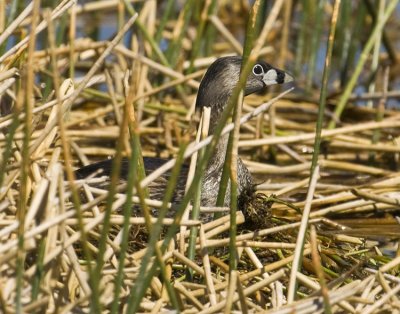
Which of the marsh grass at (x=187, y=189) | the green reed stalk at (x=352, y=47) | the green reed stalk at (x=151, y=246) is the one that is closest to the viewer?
the green reed stalk at (x=151, y=246)

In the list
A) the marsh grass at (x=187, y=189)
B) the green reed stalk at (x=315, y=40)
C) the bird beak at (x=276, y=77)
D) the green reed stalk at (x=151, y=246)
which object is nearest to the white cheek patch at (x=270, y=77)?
the bird beak at (x=276, y=77)

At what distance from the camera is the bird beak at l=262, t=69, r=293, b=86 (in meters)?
6.27

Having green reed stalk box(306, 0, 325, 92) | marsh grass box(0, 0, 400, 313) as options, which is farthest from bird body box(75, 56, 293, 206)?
green reed stalk box(306, 0, 325, 92)

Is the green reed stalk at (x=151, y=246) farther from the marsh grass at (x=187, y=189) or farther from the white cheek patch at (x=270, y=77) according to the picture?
the white cheek patch at (x=270, y=77)

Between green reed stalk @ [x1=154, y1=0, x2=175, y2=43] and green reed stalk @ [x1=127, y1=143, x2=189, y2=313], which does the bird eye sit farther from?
green reed stalk @ [x1=127, y1=143, x2=189, y2=313]

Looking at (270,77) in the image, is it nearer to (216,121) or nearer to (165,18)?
(216,121)

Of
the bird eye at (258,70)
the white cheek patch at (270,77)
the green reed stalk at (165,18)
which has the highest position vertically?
the green reed stalk at (165,18)

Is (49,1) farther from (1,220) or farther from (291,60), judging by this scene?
(1,220)

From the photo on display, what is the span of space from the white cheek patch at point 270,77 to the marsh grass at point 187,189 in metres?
0.34

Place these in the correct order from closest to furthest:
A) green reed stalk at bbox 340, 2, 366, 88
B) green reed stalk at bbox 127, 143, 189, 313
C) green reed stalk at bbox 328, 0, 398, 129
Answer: green reed stalk at bbox 127, 143, 189, 313, green reed stalk at bbox 328, 0, 398, 129, green reed stalk at bbox 340, 2, 366, 88

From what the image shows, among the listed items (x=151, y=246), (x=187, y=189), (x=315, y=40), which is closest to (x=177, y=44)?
(x=315, y=40)

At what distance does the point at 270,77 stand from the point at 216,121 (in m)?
0.55

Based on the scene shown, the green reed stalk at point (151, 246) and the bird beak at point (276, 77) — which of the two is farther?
the bird beak at point (276, 77)

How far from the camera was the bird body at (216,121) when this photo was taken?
5625 mm
